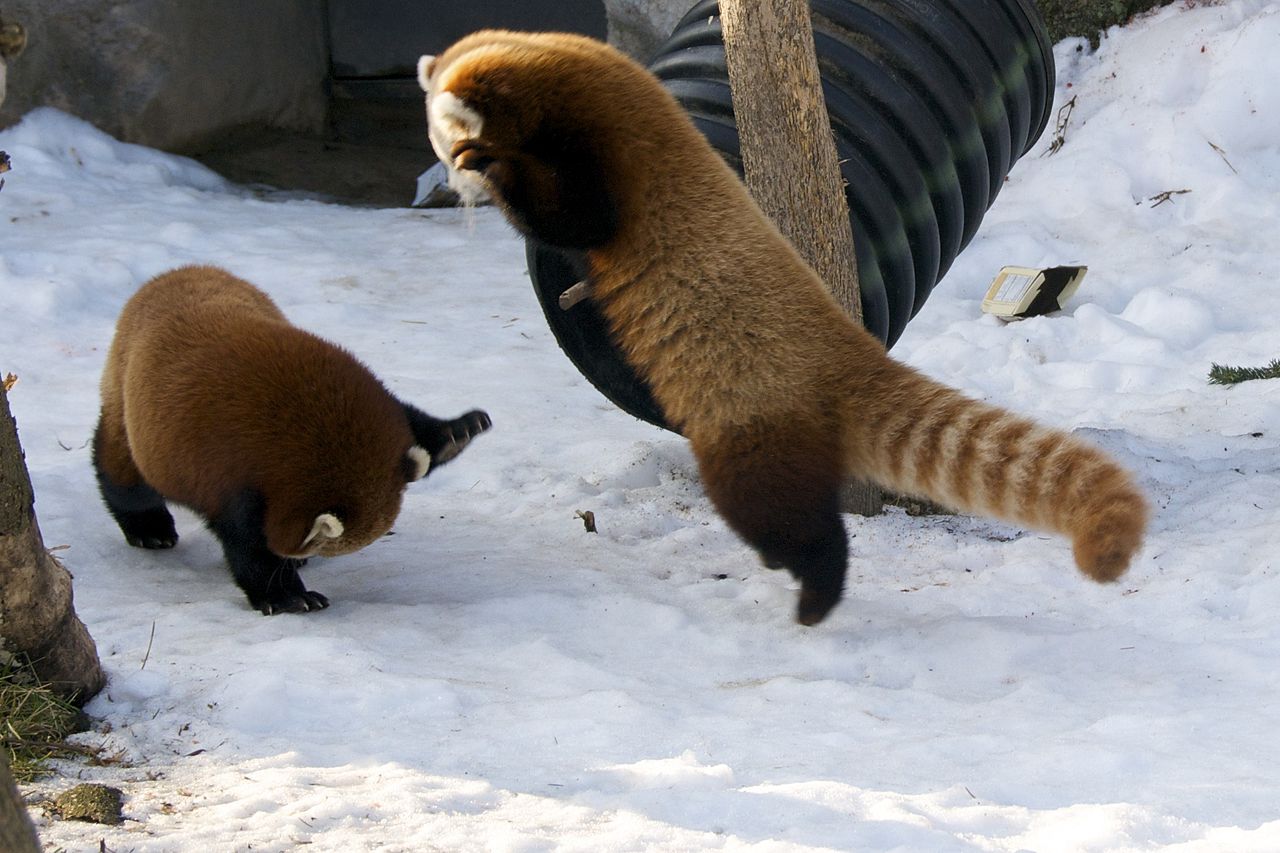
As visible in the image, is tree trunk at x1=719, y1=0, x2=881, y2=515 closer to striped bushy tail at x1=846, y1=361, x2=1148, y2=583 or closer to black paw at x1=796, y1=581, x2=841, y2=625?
striped bushy tail at x1=846, y1=361, x2=1148, y2=583

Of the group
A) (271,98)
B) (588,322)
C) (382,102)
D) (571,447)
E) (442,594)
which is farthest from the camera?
(382,102)

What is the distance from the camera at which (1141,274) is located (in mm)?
6484

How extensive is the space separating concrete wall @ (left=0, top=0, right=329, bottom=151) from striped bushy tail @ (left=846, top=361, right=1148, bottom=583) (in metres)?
6.24

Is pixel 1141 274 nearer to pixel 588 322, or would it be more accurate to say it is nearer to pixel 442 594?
pixel 588 322

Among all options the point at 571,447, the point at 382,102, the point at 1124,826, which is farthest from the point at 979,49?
the point at 382,102

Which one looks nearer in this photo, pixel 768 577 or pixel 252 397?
pixel 252 397

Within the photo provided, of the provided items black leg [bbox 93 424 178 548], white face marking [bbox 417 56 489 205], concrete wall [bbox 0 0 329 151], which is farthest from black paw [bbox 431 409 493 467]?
concrete wall [bbox 0 0 329 151]

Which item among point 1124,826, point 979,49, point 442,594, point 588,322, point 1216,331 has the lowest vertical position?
point 442,594

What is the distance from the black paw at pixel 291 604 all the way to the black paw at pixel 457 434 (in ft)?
1.66

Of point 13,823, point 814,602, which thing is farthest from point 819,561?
point 13,823

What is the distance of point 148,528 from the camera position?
383 centimetres

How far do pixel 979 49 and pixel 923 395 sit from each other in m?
2.10

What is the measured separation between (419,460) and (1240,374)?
3.70 m

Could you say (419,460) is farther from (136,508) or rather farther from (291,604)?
(136,508)
